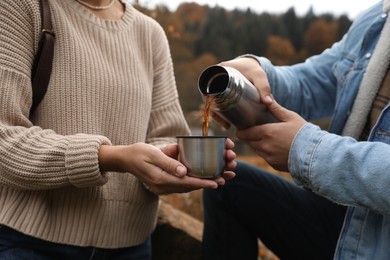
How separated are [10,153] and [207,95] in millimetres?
577

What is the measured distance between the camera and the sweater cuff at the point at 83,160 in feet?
4.03

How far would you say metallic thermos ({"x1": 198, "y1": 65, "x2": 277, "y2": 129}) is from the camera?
1.23 meters

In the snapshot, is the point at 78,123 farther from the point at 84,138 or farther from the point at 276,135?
the point at 276,135

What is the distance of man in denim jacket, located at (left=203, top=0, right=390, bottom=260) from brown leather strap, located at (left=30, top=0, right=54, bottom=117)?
579mm

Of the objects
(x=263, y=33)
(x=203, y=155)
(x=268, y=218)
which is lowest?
(x=263, y=33)

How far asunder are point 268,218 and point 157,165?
0.66 m

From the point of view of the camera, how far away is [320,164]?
1255 millimetres

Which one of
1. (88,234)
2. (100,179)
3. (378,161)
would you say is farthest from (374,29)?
(88,234)

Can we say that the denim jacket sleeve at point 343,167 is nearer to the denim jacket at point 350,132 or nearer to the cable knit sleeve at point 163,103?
the denim jacket at point 350,132

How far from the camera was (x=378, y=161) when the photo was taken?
3.89 feet

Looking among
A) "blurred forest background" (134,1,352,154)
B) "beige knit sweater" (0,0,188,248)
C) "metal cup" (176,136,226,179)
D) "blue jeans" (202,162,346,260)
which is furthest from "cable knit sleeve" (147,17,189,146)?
"blurred forest background" (134,1,352,154)

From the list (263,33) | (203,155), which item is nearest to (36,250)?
(203,155)

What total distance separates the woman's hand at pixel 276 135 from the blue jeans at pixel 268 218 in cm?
33

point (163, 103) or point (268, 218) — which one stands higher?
point (163, 103)
